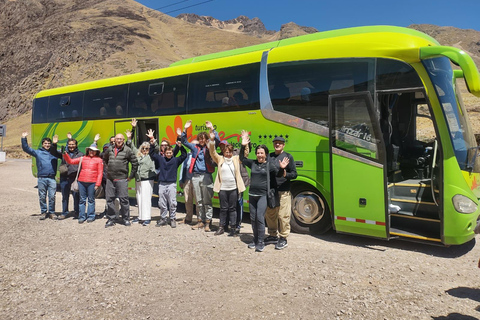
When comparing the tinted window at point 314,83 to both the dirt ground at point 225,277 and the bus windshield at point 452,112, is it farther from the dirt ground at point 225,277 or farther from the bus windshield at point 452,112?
Result: the dirt ground at point 225,277

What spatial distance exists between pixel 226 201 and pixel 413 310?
3649mm

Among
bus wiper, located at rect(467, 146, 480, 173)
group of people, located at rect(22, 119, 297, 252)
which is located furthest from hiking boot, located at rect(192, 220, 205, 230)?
bus wiper, located at rect(467, 146, 480, 173)

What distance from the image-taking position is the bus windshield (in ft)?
18.4

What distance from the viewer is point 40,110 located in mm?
13203

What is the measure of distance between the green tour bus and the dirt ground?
640mm

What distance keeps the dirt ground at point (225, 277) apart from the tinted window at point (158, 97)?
3.34 meters

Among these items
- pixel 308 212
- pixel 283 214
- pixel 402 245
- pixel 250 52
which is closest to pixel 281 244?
pixel 283 214

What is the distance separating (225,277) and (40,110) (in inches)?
448

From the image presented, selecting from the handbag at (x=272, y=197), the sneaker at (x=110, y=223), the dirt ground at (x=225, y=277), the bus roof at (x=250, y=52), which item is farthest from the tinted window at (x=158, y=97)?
the handbag at (x=272, y=197)

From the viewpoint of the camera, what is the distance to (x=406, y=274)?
5039 mm

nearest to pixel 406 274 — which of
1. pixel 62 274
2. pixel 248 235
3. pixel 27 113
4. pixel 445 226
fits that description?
pixel 445 226

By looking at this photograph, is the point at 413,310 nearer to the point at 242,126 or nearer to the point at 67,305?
the point at 67,305

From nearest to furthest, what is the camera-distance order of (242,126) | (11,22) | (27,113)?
(242,126) < (27,113) < (11,22)

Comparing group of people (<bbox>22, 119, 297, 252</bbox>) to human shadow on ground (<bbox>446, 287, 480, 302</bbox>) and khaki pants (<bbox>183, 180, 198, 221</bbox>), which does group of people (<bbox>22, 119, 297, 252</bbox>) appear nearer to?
khaki pants (<bbox>183, 180, 198, 221</bbox>)
